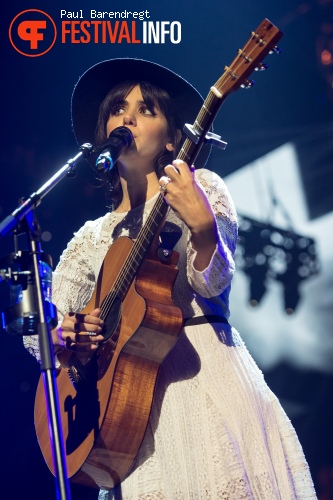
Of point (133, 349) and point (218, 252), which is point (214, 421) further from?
point (218, 252)

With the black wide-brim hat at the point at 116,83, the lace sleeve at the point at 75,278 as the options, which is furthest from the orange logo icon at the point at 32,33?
the lace sleeve at the point at 75,278

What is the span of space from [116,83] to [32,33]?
145 centimetres

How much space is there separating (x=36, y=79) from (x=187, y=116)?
159cm

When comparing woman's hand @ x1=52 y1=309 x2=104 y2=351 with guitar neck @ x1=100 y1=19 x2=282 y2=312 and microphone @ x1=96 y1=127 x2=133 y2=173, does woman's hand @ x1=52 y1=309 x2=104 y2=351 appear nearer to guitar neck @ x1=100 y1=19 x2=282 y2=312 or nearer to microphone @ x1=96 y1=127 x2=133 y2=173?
guitar neck @ x1=100 y1=19 x2=282 y2=312

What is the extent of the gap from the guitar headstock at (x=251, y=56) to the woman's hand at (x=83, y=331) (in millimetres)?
817

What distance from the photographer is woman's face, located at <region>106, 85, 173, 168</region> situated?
8.04 feet

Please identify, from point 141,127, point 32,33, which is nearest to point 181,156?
point 141,127

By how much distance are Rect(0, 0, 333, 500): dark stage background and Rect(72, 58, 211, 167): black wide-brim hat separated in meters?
0.66

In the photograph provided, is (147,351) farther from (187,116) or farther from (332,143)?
(332,143)

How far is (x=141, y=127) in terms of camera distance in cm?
248

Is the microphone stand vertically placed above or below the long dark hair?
below

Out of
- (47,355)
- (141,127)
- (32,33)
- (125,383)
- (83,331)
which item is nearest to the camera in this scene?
(47,355)

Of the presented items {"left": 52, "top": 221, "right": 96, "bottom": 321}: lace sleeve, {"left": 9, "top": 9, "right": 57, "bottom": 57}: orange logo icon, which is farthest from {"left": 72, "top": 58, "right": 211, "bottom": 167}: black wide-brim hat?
{"left": 9, "top": 9, "right": 57, "bottom": 57}: orange logo icon

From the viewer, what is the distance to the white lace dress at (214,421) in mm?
1823
